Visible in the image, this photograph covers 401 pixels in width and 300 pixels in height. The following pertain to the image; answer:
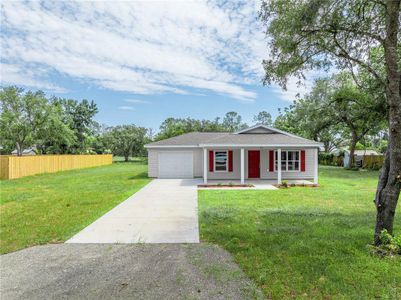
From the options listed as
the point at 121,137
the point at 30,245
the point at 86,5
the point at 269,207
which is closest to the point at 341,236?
the point at 269,207

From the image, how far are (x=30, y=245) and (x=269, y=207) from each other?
6.66 m

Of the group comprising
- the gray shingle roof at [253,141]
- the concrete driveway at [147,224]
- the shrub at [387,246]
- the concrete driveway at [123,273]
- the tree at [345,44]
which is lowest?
the concrete driveway at [147,224]

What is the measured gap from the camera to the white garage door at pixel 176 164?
62.8ft

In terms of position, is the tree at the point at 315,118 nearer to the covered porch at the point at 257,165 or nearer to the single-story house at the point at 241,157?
the single-story house at the point at 241,157

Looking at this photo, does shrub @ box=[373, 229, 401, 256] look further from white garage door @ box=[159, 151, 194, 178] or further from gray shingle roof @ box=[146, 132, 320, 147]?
white garage door @ box=[159, 151, 194, 178]

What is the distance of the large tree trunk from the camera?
4605 mm

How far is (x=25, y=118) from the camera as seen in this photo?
2862cm

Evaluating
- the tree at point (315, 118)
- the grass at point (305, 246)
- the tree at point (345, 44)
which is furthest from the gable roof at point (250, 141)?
the tree at point (345, 44)

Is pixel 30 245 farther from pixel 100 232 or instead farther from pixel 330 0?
pixel 330 0

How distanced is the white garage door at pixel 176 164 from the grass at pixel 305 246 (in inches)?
379

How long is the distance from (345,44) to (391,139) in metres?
2.65

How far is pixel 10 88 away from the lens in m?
27.5

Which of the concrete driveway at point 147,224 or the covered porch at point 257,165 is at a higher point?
the covered porch at point 257,165

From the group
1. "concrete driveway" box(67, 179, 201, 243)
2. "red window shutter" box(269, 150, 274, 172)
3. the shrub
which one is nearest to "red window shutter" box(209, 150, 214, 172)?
"red window shutter" box(269, 150, 274, 172)
